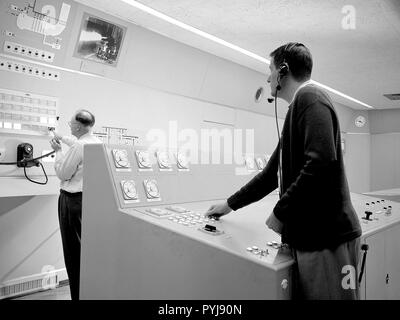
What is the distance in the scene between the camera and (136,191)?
4.80 feet

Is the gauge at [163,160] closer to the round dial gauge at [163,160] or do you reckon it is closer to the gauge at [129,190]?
the round dial gauge at [163,160]

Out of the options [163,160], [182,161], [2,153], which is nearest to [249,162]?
[182,161]

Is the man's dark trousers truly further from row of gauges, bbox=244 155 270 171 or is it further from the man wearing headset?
the man wearing headset

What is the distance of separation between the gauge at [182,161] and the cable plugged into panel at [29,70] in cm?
161

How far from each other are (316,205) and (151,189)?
755 mm

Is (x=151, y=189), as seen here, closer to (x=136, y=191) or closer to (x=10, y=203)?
(x=136, y=191)

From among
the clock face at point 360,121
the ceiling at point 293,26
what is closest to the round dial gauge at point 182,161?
the ceiling at point 293,26

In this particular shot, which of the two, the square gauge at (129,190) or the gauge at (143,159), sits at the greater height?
the gauge at (143,159)

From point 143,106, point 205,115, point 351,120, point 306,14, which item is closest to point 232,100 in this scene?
point 205,115

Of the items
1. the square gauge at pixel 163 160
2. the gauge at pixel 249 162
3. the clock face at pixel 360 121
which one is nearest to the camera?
the square gauge at pixel 163 160

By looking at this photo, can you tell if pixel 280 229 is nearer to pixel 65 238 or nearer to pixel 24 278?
pixel 65 238

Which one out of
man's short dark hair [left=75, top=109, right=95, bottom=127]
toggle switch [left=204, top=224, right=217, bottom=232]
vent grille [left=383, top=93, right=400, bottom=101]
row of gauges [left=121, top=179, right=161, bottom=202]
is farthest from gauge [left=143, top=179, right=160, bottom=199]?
vent grille [left=383, top=93, right=400, bottom=101]

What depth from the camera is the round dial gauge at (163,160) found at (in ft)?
5.35
